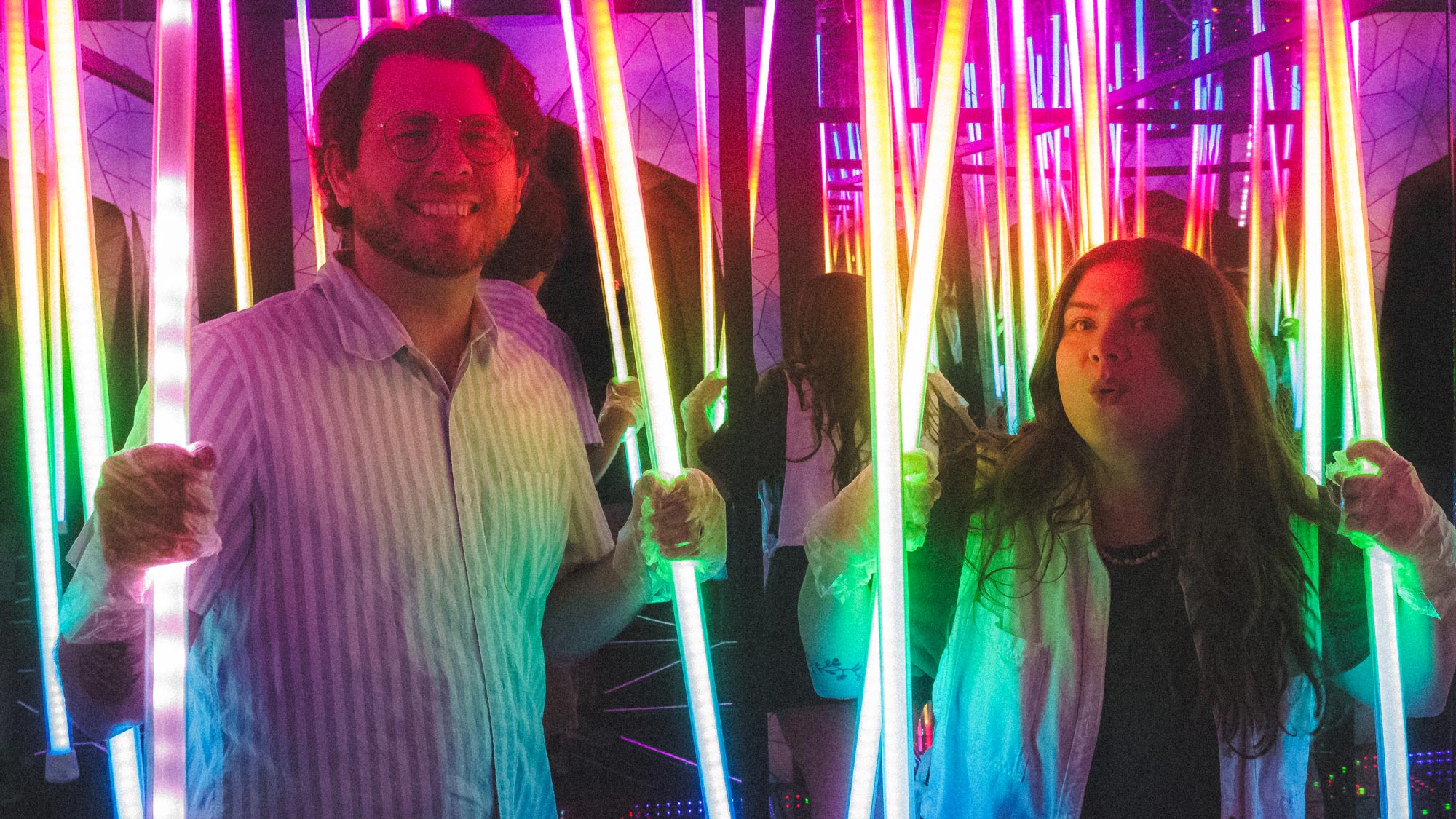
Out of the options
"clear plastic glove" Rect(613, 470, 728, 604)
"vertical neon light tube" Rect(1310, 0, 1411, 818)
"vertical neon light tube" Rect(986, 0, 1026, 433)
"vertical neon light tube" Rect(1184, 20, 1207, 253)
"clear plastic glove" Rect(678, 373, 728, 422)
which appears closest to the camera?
"vertical neon light tube" Rect(1310, 0, 1411, 818)

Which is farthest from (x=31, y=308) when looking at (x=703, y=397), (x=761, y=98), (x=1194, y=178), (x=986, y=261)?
(x=1194, y=178)

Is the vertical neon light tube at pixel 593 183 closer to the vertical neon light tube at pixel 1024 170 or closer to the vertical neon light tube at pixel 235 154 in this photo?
the vertical neon light tube at pixel 235 154

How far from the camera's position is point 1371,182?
3.12 m

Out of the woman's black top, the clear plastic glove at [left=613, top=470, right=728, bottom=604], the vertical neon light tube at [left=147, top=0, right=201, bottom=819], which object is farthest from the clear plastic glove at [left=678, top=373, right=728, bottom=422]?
the vertical neon light tube at [left=147, top=0, right=201, bottom=819]

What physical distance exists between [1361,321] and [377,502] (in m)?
1.24

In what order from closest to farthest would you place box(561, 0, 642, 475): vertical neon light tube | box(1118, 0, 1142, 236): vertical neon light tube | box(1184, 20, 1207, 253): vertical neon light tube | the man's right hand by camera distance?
the man's right hand < box(561, 0, 642, 475): vertical neon light tube < box(1118, 0, 1142, 236): vertical neon light tube < box(1184, 20, 1207, 253): vertical neon light tube

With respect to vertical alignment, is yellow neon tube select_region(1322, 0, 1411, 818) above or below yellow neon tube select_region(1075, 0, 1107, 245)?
below

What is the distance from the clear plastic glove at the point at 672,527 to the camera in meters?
1.08

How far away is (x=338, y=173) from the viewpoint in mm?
1177

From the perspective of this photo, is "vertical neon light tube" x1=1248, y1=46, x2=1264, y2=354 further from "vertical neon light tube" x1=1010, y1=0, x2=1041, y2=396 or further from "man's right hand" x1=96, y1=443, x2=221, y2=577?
"man's right hand" x1=96, y1=443, x2=221, y2=577

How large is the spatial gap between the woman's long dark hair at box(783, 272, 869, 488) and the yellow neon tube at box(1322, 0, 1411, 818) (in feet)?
3.50

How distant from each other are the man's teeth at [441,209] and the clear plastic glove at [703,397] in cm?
86

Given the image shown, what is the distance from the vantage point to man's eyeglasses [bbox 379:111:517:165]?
3.66 ft

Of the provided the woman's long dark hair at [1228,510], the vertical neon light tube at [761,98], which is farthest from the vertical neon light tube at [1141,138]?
the woman's long dark hair at [1228,510]
